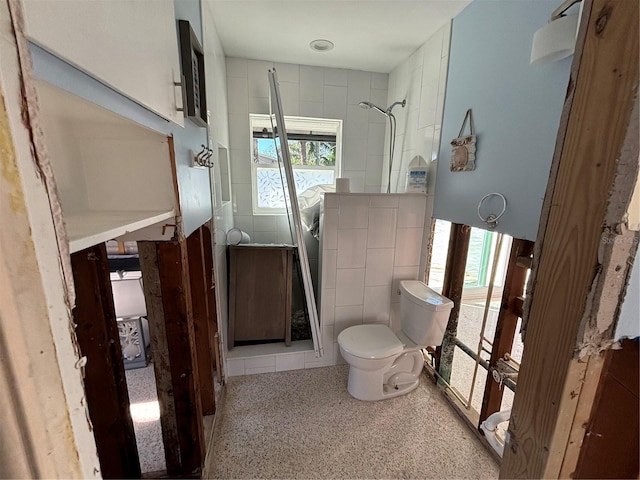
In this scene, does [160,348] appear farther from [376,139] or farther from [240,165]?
[376,139]

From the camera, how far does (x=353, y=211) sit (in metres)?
1.97

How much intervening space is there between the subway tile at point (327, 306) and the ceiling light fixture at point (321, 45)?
1.85 m

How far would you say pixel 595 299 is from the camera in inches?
15.7

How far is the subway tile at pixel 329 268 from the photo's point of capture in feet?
6.57

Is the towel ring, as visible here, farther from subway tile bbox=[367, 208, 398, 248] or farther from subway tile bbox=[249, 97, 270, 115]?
subway tile bbox=[249, 97, 270, 115]

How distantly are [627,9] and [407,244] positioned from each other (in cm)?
178

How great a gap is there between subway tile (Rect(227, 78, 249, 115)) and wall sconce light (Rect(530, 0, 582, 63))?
2.06 m

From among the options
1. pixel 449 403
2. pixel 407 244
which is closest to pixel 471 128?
pixel 407 244

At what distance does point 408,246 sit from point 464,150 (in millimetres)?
800

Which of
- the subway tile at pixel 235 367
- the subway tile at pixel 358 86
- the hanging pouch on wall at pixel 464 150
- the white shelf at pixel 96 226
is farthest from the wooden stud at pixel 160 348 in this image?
the subway tile at pixel 358 86

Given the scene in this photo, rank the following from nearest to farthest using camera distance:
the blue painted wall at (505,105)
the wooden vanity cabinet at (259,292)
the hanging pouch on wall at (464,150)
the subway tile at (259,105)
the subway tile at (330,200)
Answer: the blue painted wall at (505,105) → the hanging pouch on wall at (464,150) → the subway tile at (330,200) → the wooden vanity cabinet at (259,292) → the subway tile at (259,105)

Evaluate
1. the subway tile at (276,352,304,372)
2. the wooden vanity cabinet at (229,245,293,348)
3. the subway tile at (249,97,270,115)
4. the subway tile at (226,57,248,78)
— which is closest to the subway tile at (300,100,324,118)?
the subway tile at (249,97,270,115)

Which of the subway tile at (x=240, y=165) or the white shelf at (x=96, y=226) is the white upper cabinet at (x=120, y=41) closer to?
the white shelf at (x=96, y=226)

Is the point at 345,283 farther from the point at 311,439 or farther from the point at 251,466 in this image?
the point at 251,466
